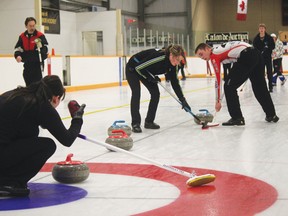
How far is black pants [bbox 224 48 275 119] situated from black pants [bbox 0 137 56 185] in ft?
13.6

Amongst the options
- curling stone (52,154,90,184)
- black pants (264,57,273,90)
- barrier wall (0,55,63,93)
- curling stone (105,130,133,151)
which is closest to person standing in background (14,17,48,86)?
curling stone (105,130,133,151)

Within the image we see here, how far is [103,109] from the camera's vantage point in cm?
1016

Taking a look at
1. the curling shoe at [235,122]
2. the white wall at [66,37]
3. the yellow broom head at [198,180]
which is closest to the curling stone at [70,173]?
the yellow broom head at [198,180]

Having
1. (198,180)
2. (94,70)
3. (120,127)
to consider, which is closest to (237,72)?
(120,127)

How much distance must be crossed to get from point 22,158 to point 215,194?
117cm

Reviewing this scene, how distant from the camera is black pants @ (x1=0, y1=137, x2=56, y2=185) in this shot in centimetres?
342

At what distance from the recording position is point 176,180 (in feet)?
13.0

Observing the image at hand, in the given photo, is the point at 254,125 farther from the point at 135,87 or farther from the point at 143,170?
the point at 143,170

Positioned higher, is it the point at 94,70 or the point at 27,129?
the point at 27,129

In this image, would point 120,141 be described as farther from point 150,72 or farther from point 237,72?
point 237,72

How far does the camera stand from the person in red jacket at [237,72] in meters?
7.00

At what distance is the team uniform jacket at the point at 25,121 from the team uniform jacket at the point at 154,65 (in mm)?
3417

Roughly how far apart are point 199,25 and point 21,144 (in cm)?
2954

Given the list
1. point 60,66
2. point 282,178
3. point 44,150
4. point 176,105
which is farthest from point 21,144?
point 60,66
